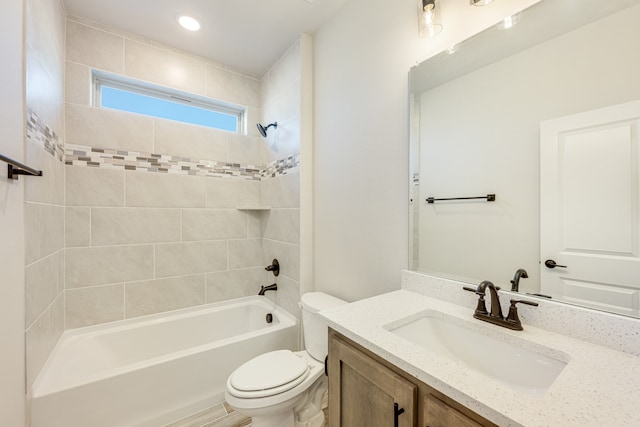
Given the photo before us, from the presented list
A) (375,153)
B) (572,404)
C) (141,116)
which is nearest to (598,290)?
(572,404)

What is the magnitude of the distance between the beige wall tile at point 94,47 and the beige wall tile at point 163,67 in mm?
59

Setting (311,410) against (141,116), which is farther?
(141,116)

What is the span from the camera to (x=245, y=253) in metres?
2.47

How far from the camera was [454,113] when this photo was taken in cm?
118

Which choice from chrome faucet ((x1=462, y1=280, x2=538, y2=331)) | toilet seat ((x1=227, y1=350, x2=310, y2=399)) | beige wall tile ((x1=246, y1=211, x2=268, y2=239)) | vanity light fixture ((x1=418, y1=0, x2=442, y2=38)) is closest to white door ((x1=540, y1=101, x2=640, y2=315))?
chrome faucet ((x1=462, y1=280, x2=538, y2=331))

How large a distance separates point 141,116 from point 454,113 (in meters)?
2.19

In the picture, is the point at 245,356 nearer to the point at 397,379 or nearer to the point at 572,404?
the point at 397,379

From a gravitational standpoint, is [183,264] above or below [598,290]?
below

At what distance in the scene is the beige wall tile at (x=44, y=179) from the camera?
1.22 metres

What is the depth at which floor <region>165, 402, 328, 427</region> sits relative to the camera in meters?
1.55

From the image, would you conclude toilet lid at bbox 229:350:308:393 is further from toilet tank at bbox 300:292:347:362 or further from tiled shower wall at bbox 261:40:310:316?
tiled shower wall at bbox 261:40:310:316

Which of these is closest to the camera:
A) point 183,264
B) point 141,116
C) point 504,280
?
point 504,280

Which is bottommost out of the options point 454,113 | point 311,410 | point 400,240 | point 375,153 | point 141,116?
point 311,410

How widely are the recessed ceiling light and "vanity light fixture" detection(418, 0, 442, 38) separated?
5.02 feet
